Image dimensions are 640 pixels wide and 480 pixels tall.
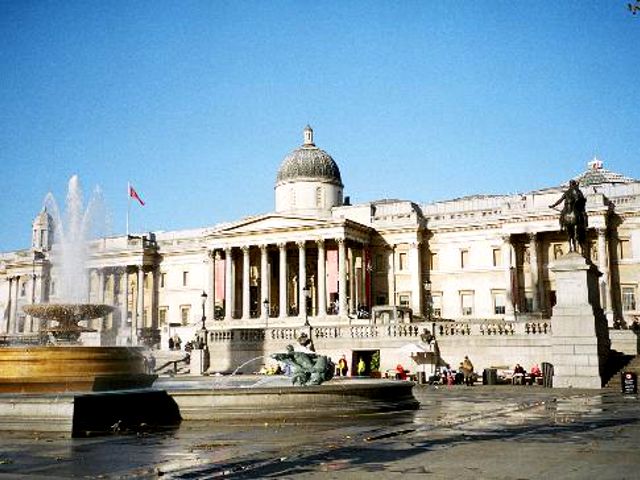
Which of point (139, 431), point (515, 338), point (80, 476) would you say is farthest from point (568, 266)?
point (80, 476)

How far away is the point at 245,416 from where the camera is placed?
1680cm

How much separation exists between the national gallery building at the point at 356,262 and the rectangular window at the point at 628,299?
85 millimetres

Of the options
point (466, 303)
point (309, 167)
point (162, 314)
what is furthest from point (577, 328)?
point (162, 314)

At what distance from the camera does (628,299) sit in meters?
60.2

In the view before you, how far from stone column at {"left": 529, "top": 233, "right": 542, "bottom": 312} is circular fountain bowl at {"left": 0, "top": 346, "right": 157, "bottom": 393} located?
5066 centimetres

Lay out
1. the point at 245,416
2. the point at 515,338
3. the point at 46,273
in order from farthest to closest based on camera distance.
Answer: the point at 46,273, the point at 515,338, the point at 245,416

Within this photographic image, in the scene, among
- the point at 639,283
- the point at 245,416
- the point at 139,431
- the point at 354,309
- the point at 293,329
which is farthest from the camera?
the point at 354,309

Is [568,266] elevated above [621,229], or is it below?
below

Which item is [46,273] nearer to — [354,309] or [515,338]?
[354,309]

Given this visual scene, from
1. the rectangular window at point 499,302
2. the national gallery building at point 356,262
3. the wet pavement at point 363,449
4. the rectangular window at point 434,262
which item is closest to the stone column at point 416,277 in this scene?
the national gallery building at point 356,262

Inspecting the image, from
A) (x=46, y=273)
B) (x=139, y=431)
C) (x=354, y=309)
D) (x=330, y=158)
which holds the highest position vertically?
(x=330, y=158)

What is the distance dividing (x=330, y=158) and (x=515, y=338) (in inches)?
1672

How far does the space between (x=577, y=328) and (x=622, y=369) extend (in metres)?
3.18

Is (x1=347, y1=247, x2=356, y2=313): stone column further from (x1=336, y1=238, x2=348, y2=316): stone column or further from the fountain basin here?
the fountain basin
